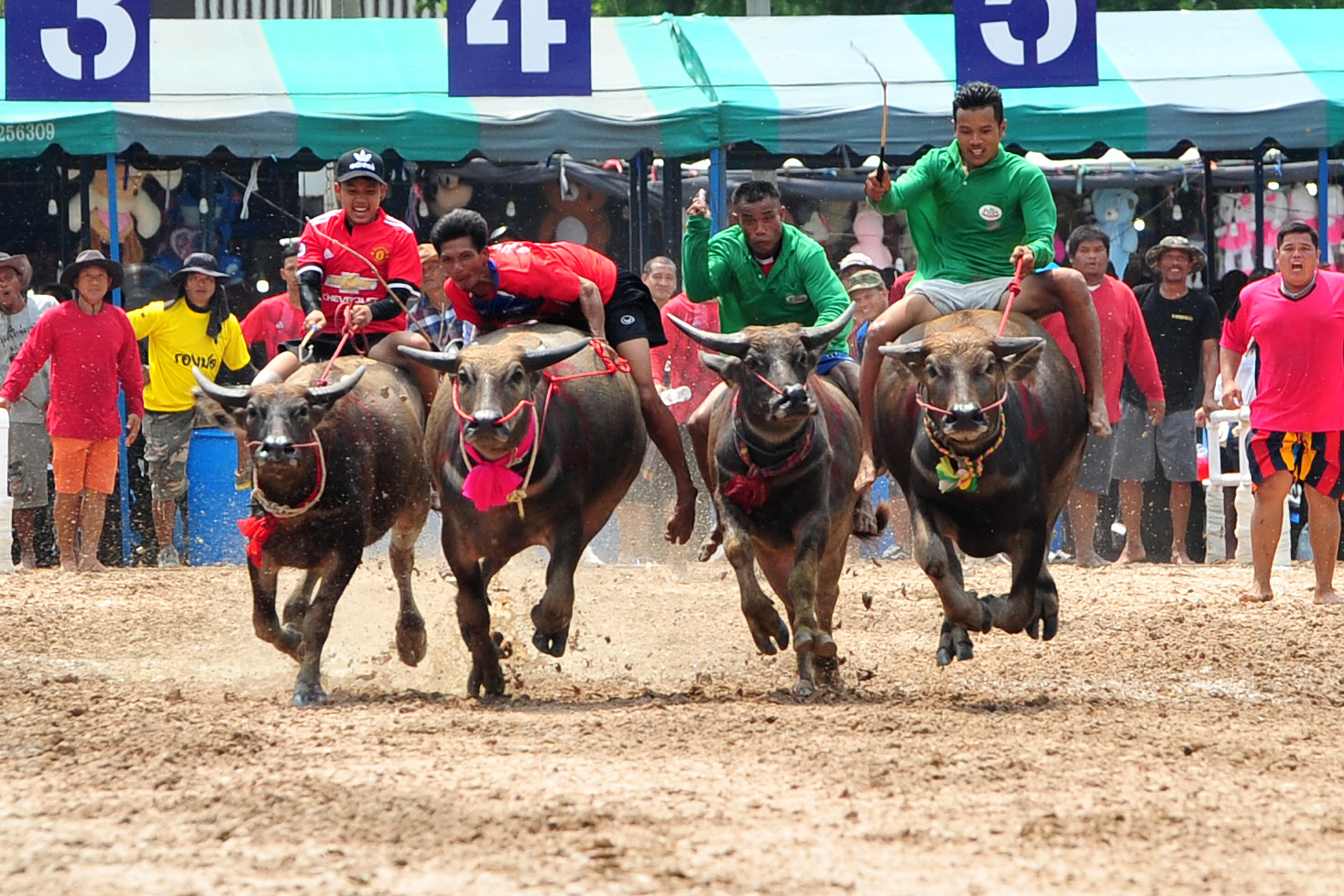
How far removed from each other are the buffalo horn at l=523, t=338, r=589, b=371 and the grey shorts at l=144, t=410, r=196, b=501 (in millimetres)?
6200

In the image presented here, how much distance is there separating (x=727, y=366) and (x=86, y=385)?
250 inches

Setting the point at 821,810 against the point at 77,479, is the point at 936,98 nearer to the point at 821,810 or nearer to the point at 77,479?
the point at 77,479

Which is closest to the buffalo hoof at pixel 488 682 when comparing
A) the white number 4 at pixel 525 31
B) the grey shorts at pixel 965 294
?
the grey shorts at pixel 965 294

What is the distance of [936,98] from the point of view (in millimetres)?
13594

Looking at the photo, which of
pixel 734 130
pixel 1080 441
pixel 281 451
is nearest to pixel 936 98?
pixel 734 130

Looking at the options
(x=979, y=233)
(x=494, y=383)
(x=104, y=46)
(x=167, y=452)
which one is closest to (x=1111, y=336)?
(x=979, y=233)

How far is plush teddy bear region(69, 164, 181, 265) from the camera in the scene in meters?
14.9

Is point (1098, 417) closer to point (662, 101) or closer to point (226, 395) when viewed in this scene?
point (226, 395)

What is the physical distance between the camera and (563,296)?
840cm

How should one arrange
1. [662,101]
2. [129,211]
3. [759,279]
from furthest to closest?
[129,211] → [662,101] → [759,279]

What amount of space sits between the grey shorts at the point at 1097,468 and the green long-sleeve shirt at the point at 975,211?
16.3 ft

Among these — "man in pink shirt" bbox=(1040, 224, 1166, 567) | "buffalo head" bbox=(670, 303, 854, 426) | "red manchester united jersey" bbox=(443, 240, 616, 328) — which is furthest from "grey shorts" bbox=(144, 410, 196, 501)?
"buffalo head" bbox=(670, 303, 854, 426)

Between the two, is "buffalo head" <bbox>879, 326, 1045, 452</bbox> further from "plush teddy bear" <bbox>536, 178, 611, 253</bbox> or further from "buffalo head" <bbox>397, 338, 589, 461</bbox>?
"plush teddy bear" <bbox>536, 178, 611, 253</bbox>

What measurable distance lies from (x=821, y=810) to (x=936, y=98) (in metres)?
9.16
